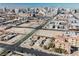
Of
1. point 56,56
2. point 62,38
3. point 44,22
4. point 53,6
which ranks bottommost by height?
point 56,56

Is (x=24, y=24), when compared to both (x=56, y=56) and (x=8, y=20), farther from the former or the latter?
(x=56, y=56)

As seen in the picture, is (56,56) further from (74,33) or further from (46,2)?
(46,2)

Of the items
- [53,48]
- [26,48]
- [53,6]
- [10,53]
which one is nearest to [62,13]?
[53,6]

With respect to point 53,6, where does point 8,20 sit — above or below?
below

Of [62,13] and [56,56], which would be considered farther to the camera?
[62,13]

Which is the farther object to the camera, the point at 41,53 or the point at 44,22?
the point at 44,22

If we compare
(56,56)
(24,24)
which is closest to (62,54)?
(56,56)
